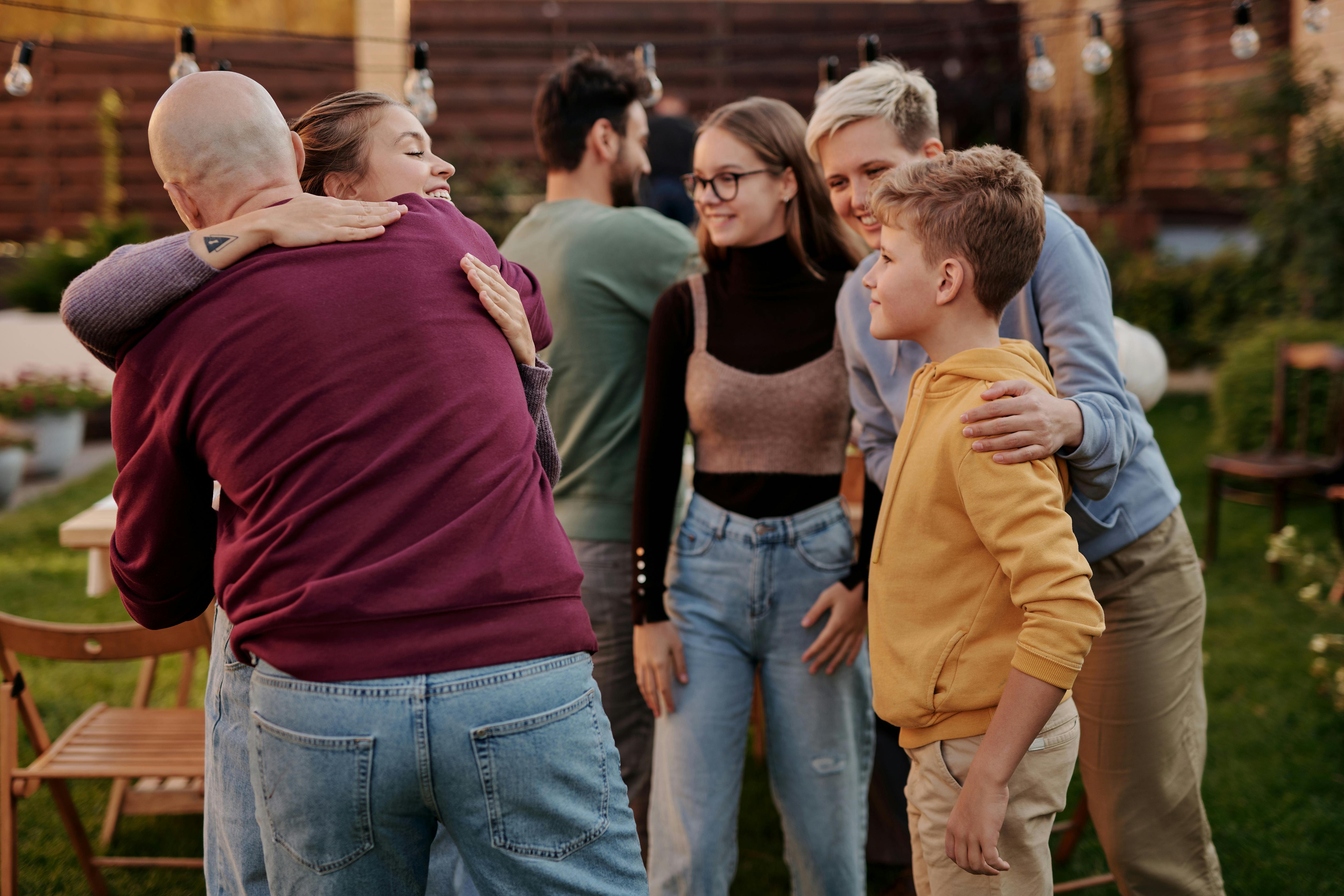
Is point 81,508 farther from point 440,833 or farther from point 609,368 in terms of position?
point 440,833

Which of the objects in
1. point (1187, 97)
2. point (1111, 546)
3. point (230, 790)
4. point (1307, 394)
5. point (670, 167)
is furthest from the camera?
point (1187, 97)

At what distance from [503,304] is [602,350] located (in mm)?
1024

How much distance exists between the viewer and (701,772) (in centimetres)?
214

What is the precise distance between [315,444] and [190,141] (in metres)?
0.45

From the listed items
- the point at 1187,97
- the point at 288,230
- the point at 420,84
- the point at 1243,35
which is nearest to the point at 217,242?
the point at 288,230

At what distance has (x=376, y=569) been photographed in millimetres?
1263

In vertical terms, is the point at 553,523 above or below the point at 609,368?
below

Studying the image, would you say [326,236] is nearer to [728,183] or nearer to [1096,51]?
[728,183]

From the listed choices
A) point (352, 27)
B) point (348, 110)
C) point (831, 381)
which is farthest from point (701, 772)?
point (352, 27)

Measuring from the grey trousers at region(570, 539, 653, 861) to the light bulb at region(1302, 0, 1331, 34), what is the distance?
2641 mm

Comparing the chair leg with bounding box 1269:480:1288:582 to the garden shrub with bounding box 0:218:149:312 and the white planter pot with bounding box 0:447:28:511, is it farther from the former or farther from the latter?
the garden shrub with bounding box 0:218:149:312

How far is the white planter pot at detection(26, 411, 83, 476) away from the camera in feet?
25.2

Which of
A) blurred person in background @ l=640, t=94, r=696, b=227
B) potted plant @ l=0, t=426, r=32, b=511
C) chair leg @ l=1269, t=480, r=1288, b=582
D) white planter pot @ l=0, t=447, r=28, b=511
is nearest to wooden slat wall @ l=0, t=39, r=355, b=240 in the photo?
potted plant @ l=0, t=426, r=32, b=511

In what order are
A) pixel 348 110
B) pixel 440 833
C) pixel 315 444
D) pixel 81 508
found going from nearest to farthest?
pixel 315 444 < pixel 348 110 < pixel 440 833 < pixel 81 508
